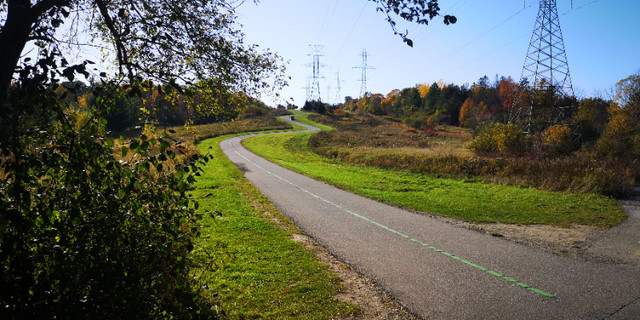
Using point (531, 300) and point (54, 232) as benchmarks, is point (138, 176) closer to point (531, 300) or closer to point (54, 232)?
point (54, 232)

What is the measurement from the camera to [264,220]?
10.5m

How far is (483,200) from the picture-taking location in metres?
13.8

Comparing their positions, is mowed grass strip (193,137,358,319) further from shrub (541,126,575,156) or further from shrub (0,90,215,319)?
shrub (541,126,575,156)

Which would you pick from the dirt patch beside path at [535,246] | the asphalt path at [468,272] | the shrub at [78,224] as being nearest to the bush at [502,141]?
the dirt patch beside path at [535,246]

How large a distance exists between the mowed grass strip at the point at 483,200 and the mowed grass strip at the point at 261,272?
18.6ft

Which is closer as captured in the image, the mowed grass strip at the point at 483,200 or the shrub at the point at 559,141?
the mowed grass strip at the point at 483,200

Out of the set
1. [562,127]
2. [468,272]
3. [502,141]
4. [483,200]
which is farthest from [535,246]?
[562,127]

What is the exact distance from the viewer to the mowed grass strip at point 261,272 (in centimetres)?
504

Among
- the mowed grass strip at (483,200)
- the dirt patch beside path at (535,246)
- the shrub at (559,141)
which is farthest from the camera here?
the shrub at (559,141)

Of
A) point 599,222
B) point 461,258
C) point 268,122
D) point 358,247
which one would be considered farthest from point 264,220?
point 268,122

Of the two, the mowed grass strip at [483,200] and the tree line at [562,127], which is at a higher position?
the tree line at [562,127]

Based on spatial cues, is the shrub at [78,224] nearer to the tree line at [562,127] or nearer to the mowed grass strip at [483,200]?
the mowed grass strip at [483,200]

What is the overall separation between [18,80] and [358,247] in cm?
656

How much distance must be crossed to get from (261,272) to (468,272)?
3.66 meters
